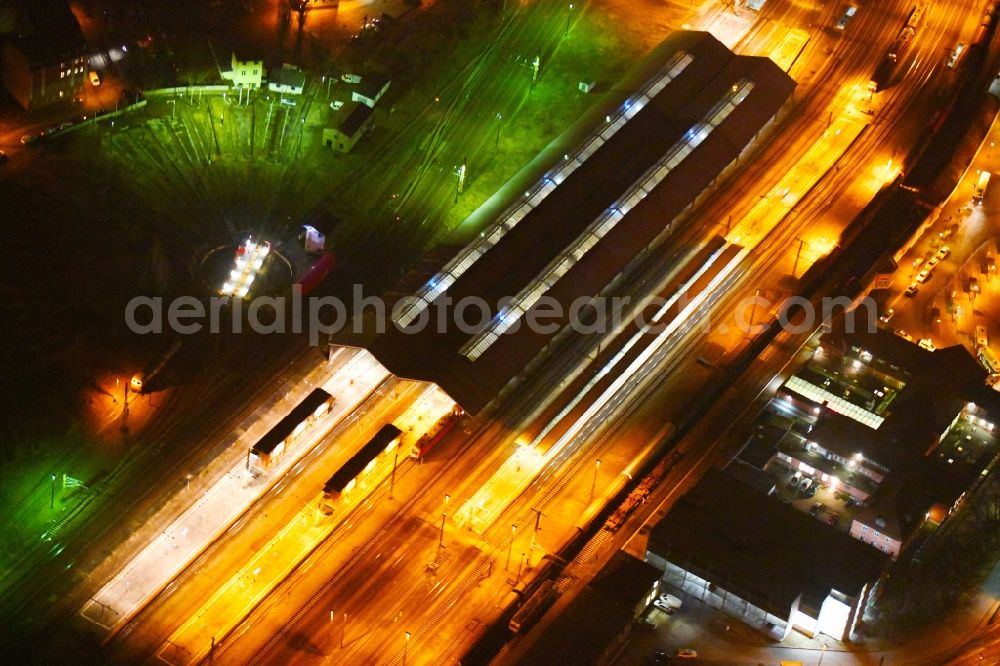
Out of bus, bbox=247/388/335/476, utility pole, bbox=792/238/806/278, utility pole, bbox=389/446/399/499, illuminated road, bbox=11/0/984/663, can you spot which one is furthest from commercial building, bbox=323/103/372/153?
utility pole, bbox=792/238/806/278

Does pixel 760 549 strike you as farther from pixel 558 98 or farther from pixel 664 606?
pixel 558 98

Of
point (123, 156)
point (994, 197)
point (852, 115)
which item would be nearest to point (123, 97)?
point (123, 156)

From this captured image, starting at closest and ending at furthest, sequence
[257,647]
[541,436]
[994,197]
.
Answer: [257,647]
[541,436]
[994,197]

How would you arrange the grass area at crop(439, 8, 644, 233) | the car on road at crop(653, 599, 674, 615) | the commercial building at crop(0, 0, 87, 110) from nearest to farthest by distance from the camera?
1. the car on road at crop(653, 599, 674, 615)
2. the commercial building at crop(0, 0, 87, 110)
3. the grass area at crop(439, 8, 644, 233)

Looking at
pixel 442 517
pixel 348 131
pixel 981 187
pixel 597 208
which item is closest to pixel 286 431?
pixel 442 517

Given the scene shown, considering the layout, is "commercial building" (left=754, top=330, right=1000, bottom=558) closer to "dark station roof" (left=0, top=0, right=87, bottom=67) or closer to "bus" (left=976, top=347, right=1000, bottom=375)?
"bus" (left=976, top=347, right=1000, bottom=375)

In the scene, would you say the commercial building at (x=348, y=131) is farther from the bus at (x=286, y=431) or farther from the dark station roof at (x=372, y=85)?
the bus at (x=286, y=431)

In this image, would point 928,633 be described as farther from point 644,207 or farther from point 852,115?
point 852,115

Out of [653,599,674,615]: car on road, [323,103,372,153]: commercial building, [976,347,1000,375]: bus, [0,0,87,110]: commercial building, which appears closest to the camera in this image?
[653,599,674,615]: car on road
